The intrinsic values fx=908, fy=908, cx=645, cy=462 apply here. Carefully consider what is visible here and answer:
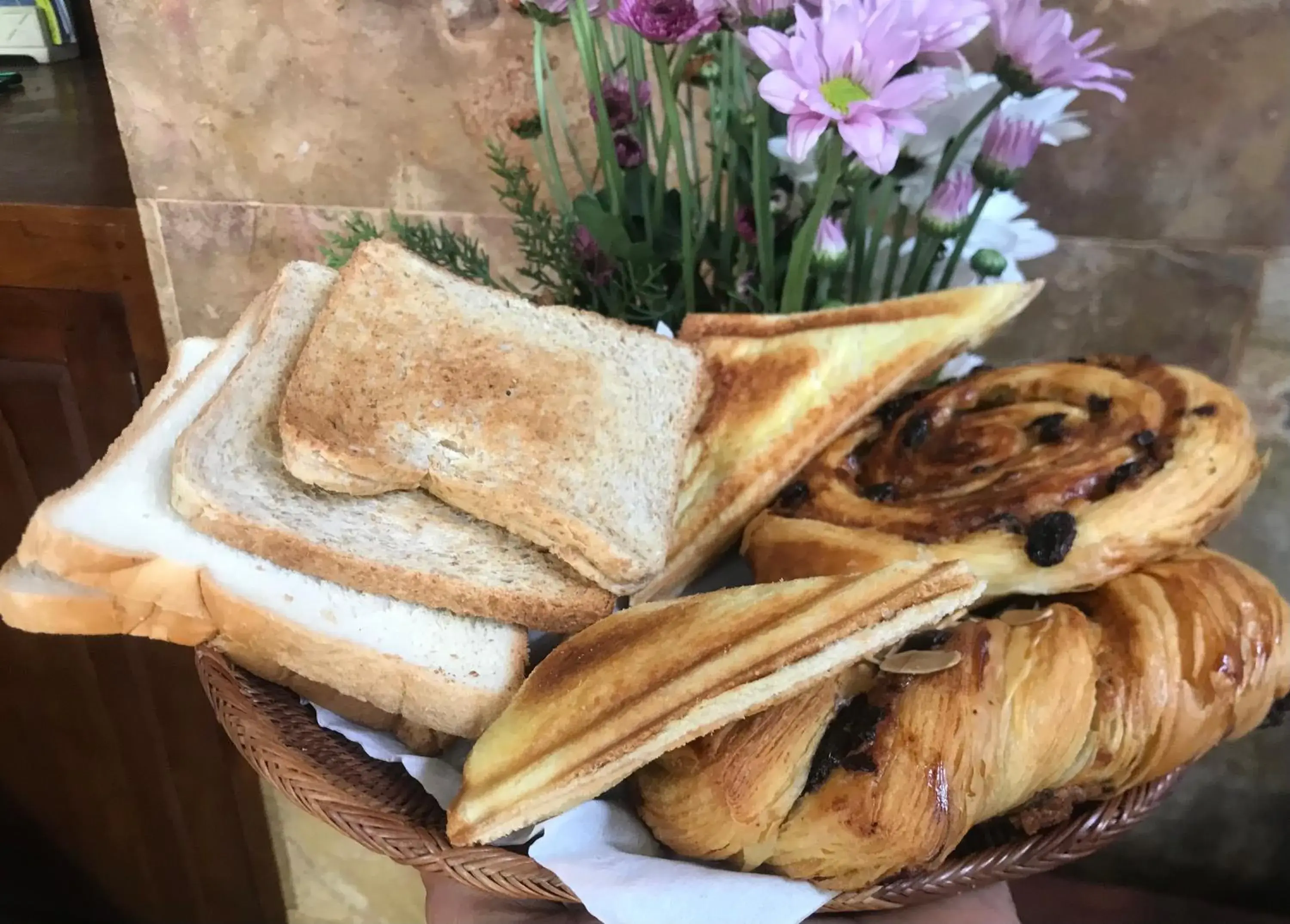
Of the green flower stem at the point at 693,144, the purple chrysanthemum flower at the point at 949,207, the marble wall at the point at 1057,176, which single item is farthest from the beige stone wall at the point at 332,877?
the purple chrysanthemum flower at the point at 949,207

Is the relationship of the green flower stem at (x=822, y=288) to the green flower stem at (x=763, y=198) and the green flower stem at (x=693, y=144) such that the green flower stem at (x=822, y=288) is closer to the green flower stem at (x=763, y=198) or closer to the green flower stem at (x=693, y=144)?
the green flower stem at (x=763, y=198)

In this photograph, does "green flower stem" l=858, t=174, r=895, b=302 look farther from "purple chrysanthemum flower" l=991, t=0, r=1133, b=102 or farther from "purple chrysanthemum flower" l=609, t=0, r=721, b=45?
"purple chrysanthemum flower" l=609, t=0, r=721, b=45

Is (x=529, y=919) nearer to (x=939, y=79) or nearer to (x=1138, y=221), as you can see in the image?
(x=939, y=79)

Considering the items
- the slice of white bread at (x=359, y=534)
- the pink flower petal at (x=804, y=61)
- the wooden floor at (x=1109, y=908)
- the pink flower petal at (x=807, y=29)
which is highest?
the pink flower petal at (x=807, y=29)

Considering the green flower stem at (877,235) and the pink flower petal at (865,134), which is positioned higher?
the pink flower petal at (865,134)

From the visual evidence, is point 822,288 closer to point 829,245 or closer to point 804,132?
point 829,245

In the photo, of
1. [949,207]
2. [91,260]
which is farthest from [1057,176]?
[91,260]

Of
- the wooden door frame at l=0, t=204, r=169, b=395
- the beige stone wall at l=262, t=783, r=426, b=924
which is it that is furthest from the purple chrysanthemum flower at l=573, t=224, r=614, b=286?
the beige stone wall at l=262, t=783, r=426, b=924

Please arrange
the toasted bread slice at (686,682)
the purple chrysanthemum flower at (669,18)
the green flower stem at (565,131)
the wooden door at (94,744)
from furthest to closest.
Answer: the wooden door at (94,744) → the green flower stem at (565,131) → the purple chrysanthemum flower at (669,18) → the toasted bread slice at (686,682)
